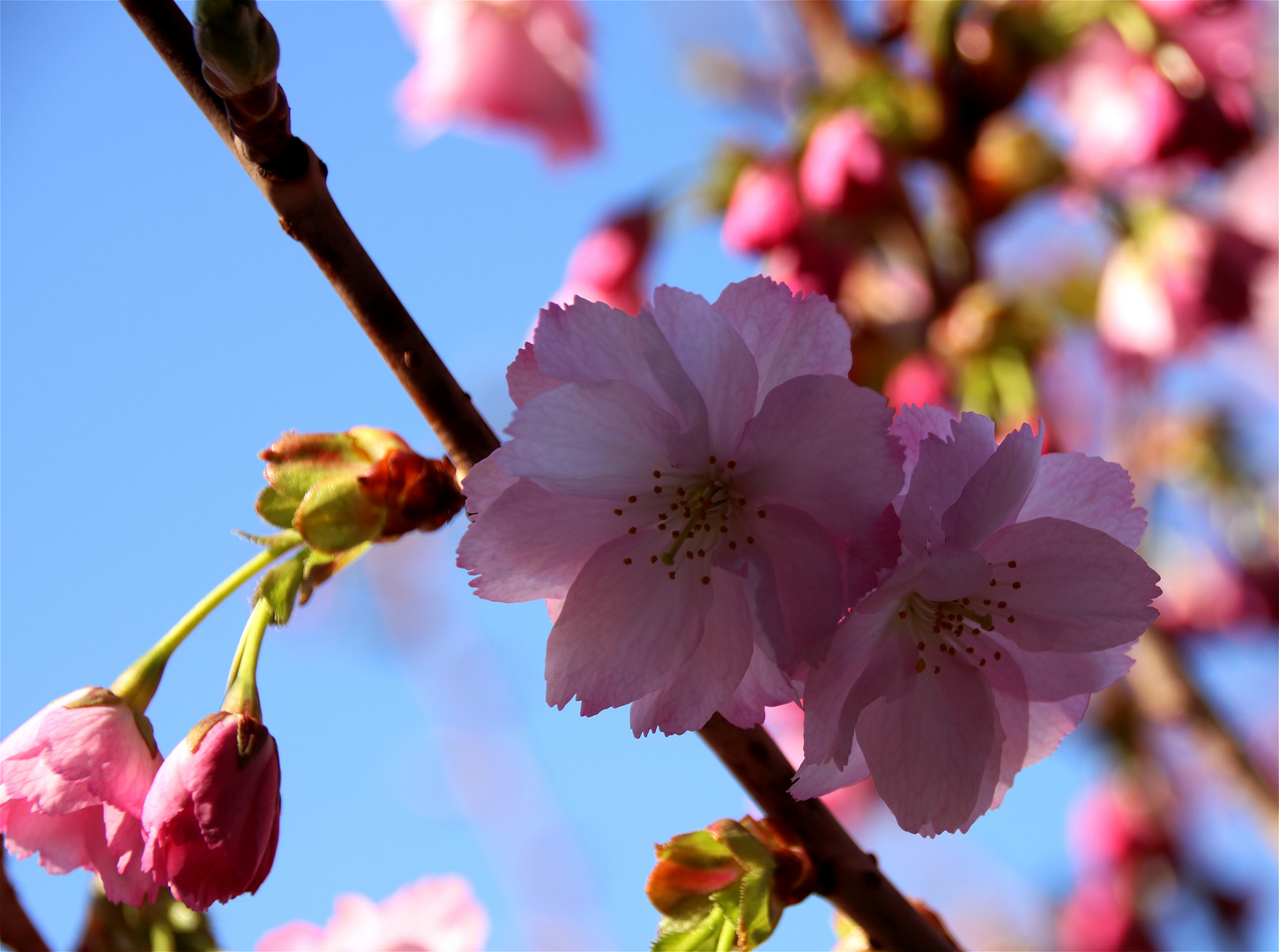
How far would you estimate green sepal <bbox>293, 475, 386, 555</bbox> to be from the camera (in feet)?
1.86

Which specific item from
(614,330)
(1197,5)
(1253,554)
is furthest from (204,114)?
(1253,554)

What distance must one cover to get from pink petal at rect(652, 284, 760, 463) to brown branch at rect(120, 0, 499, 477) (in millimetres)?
110

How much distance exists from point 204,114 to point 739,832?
0.45 meters

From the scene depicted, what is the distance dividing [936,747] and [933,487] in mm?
140

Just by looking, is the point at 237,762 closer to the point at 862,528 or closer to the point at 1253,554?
the point at 862,528

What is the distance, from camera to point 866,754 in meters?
0.54

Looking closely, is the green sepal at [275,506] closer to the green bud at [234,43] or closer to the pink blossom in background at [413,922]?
the green bud at [234,43]

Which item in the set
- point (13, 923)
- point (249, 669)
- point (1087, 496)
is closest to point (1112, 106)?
point (1087, 496)

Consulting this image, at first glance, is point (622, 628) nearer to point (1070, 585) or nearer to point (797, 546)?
point (797, 546)

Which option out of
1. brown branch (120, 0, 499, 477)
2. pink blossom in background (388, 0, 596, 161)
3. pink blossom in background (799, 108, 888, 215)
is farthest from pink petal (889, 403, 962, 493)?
pink blossom in background (388, 0, 596, 161)

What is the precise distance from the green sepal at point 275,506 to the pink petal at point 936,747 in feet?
1.08

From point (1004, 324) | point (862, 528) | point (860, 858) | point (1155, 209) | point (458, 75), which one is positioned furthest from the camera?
point (458, 75)

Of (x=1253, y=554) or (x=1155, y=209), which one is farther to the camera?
(x=1253, y=554)

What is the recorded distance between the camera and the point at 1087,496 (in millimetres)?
541
